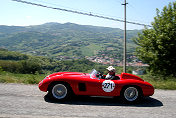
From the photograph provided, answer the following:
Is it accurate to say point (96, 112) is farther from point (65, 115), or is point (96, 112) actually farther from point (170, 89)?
point (170, 89)

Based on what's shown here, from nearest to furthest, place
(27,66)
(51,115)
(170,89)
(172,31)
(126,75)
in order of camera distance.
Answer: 1. (51,115)
2. (126,75)
3. (170,89)
4. (172,31)
5. (27,66)

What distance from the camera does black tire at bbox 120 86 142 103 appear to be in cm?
553

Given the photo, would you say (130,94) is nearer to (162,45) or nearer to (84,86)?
(84,86)

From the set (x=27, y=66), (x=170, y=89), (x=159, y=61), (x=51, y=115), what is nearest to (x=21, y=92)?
(x=51, y=115)

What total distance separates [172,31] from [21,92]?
15.0m

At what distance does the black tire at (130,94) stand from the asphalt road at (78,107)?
0.20 m

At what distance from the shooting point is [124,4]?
20.5 meters

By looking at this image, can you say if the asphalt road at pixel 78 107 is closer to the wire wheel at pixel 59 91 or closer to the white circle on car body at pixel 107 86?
the wire wheel at pixel 59 91

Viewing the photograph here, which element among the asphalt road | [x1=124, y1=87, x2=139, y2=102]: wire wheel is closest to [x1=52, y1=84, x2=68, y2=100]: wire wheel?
the asphalt road

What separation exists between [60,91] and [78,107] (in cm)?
95

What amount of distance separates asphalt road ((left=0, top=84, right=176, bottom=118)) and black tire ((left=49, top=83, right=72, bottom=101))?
0.72ft

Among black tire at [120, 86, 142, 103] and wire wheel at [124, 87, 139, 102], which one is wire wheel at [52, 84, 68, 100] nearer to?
black tire at [120, 86, 142, 103]

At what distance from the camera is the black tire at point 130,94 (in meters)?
5.53

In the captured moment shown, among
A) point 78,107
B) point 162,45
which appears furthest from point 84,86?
point 162,45
